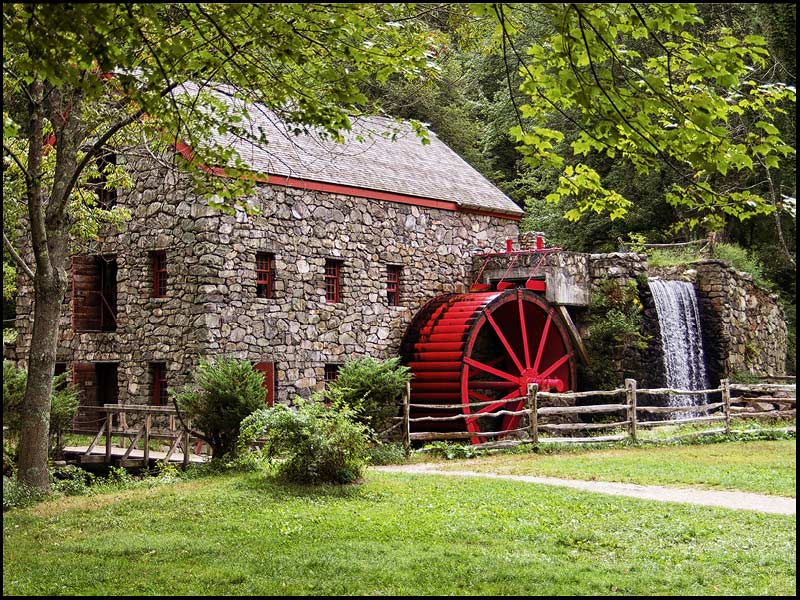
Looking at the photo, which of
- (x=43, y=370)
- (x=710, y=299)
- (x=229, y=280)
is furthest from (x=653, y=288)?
(x=43, y=370)

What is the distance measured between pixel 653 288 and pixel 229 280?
33.7 ft

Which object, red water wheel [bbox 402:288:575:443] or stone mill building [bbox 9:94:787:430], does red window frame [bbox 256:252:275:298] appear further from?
red water wheel [bbox 402:288:575:443]

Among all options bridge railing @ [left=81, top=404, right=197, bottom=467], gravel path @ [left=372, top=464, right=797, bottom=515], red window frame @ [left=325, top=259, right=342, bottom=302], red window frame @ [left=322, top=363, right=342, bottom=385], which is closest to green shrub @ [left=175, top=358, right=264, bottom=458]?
bridge railing @ [left=81, top=404, right=197, bottom=467]

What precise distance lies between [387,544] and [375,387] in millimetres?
7730

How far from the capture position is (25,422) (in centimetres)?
1111

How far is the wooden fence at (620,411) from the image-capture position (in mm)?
16672

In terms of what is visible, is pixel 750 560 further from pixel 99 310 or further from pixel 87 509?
pixel 99 310

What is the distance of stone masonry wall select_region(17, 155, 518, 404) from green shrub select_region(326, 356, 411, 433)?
1.44 m

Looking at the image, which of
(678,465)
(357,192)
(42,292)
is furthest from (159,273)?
(678,465)

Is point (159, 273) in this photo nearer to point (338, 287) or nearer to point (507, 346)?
point (338, 287)

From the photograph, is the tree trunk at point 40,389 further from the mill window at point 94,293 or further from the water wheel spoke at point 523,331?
the water wheel spoke at point 523,331

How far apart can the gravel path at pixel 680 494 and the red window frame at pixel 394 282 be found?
6497 millimetres

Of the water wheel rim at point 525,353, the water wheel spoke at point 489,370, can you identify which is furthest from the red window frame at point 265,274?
the water wheel rim at point 525,353

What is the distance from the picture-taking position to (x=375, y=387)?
15648 millimetres
